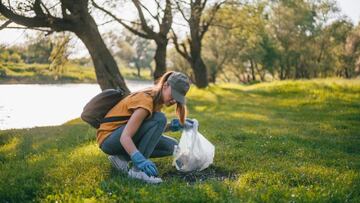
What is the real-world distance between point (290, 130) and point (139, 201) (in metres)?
8.64

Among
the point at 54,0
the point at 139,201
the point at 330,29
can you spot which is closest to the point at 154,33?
the point at 54,0

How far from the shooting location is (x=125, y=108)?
6.84m

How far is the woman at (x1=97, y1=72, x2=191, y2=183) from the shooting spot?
6.38 meters

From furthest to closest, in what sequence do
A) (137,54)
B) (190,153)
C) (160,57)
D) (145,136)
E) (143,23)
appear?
(137,54) < (160,57) < (143,23) < (190,153) < (145,136)

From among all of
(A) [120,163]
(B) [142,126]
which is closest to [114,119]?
(B) [142,126]

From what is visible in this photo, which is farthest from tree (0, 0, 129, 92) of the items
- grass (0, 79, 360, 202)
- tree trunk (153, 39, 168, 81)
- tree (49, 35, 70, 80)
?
tree trunk (153, 39, 168, 81)

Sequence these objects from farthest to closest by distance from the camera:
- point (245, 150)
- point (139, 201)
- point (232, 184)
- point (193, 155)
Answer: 1. point (245, 150)
2. point (193, 155)
3. point (232, 184)
4. point (139, 201)

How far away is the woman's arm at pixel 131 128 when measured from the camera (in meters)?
6.35

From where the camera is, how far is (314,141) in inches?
438

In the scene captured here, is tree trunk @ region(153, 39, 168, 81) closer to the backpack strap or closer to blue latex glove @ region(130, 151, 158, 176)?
the backpack strap

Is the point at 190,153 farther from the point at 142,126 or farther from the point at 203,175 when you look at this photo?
the point at 142,126

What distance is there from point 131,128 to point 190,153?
4.57 feet

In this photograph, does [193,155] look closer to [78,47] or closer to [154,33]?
[78,47]

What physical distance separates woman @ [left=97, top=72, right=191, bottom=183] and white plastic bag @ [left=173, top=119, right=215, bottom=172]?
0.92ft
